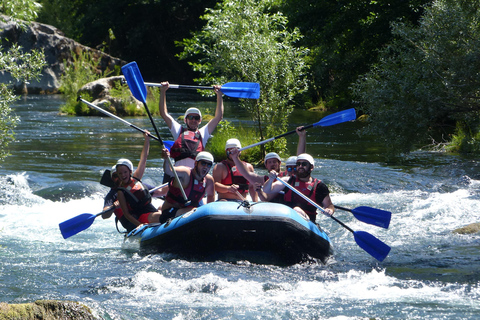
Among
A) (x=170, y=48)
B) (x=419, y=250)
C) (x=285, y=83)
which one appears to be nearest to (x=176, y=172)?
(x=419, y=250)

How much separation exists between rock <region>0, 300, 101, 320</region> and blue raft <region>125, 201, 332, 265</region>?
190 cm

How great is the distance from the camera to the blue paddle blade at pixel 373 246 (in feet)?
20.3

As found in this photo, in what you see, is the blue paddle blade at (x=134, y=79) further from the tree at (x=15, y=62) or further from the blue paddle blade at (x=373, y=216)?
the blue paddle blade at (x=373, y=216)

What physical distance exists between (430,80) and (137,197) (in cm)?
647

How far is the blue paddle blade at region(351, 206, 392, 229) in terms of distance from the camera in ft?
21.1

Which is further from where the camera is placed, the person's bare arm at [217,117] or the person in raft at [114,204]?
the person's bare arm at [217,117]

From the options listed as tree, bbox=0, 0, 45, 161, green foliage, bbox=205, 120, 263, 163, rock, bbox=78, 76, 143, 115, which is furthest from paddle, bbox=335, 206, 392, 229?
rock, bbox=78, 76, 143, 115

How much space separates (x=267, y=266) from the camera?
586cm

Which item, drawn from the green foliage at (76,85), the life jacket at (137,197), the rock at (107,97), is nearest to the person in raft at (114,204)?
the life jacket at (137,197)

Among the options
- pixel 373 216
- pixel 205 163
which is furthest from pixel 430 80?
pixel 205 163

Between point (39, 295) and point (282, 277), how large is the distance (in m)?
2.09

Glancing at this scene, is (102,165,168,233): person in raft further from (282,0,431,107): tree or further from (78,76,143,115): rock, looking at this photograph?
(78,76,143,115): rock

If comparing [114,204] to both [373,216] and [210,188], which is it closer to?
[210,188]

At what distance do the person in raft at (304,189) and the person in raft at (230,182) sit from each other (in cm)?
47
